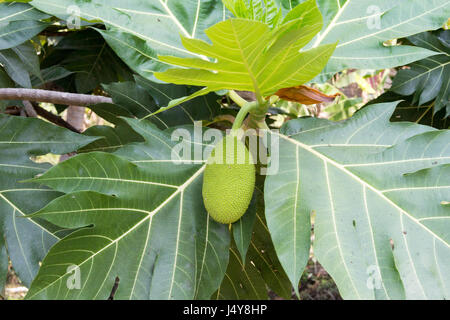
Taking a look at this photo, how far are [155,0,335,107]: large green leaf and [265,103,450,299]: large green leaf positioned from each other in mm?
168

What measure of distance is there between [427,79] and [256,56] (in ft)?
2.49

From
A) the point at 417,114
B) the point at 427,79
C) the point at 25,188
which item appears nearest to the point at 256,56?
the point at 25,188

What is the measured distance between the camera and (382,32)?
2.88ft

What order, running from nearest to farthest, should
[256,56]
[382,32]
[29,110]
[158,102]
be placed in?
[256,56] → [382,32] → [158,102] → [29,110]

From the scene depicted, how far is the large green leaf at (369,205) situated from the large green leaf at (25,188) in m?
0.41

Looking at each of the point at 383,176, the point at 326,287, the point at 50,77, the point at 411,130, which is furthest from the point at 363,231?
the point at 326,287

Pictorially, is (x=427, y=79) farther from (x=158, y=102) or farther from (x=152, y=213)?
(x=152, y=213)

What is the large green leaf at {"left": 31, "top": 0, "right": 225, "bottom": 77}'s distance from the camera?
84cm

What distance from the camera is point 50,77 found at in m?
1.27

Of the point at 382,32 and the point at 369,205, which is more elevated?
the point at 382,32

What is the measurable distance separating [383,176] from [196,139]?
37 cm

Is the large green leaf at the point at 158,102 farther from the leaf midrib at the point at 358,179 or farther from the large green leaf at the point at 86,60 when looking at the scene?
the large green leaf at the point at 86,60

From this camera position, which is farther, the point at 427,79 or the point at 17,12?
the point at 427,79
